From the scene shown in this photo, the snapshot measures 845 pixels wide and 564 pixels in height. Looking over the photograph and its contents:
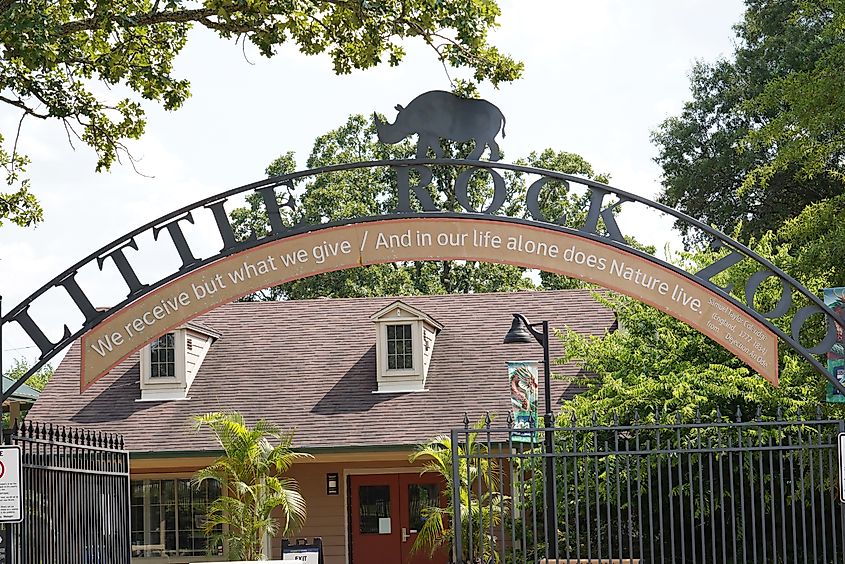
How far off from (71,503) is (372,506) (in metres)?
13.2

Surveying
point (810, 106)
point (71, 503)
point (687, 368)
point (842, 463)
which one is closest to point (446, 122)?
point (842, 463)

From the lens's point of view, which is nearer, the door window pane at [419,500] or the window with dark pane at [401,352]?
the window with dark pane at [401,352]

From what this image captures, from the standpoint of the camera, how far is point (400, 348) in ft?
76.0

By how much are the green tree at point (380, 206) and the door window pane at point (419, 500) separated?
34.9ft

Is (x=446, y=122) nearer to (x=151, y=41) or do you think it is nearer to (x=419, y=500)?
(x=151, y=41)

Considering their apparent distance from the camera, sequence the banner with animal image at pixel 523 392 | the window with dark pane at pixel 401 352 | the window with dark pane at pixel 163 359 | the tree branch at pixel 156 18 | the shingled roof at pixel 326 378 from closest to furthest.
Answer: the tree branch at pixel 156 18 → the banner with animal image at pixel 523 392 → the shingled roof at pixel 326 378 → the window with dark pane at pixel 401 352 → the window with dark pane at pixel 163 359

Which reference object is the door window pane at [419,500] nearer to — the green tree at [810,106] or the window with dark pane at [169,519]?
the window with dark pane at [169,519]

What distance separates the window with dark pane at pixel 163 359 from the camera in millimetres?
23266

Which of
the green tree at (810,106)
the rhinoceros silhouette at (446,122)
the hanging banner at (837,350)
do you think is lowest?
the hanging banner at (837,350)

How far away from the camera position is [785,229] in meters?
14.6

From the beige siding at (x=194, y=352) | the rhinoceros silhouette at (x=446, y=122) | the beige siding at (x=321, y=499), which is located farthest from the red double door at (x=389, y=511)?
the rhinoceros silhouette at (x=446, y=122)

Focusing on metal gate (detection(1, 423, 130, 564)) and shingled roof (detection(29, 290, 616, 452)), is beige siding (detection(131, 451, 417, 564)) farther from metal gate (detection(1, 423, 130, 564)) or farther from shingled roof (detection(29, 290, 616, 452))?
metal gate (detection(1, 423, 130, 564))

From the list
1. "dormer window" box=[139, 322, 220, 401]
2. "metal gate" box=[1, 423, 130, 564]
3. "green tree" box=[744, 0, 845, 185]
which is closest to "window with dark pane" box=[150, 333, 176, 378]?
"dormer window" box=[139, 322, 220, 401]

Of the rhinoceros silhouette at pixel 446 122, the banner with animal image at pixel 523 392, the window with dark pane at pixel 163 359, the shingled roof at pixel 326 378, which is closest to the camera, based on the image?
the rhinoceros silhouette at pixel 446 122
